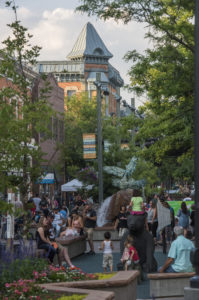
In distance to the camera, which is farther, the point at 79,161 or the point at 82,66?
the point at 82,66

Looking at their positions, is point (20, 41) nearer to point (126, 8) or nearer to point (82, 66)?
point (126, 8)

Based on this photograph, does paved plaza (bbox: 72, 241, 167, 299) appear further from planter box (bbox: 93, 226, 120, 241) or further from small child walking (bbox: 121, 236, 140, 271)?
planter box (bbox: 93, 226, 120, 241)

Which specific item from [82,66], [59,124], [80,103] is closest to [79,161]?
[59,124]

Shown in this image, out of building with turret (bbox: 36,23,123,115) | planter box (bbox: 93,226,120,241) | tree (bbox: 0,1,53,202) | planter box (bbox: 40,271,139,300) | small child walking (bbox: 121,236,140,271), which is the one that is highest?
building with turret (bbox: 36,23,123,115)

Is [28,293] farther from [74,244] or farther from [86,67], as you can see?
[86,67]

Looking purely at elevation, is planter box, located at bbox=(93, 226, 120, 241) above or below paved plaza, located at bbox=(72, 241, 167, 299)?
above

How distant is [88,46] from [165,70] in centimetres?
9486

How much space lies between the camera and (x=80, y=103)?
3319 inches

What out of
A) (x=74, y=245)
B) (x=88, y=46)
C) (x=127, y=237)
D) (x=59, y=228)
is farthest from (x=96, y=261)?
(x=88, y=46)

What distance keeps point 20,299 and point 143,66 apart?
19.2 metres

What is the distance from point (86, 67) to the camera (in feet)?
380

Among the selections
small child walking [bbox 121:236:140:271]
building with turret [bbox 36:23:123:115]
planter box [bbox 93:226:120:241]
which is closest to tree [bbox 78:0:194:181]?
planter box [bbox 93:226:120:241]

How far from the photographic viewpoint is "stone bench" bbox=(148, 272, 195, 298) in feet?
44.6

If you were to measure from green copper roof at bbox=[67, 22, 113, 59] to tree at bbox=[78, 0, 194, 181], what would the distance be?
86671 millimetres
